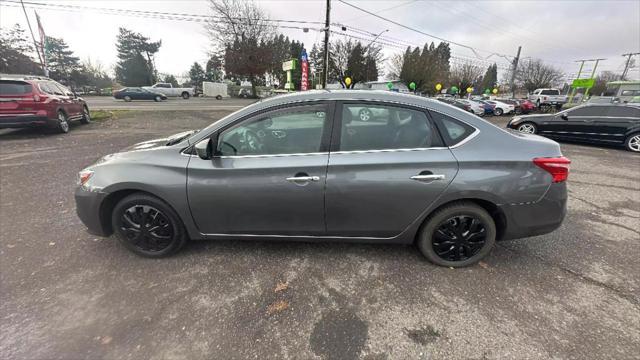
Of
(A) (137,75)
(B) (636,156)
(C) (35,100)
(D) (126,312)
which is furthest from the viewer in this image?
(A) (137,75)

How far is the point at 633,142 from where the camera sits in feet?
28.1

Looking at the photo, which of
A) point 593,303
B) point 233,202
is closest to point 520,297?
point 593,303

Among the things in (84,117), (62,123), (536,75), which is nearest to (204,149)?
(62,123)

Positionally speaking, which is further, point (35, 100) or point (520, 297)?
point (35, 100)

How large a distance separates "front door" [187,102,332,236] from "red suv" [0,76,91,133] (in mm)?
8580

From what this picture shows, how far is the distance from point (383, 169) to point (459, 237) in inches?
40.4

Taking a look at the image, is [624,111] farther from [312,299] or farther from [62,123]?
[62,123]

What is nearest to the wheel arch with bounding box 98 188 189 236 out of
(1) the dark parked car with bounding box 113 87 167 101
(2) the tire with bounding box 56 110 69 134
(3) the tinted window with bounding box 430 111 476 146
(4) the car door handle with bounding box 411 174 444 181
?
(4) the car door handle with bounding box 411 174 444 181

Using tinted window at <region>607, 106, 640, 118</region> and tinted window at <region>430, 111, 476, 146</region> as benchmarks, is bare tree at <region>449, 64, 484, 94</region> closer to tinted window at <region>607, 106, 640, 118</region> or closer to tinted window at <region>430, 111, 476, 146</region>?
tinted window at <region>607, 106, 640, 118</region>

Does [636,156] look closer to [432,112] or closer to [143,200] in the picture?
[432,112]

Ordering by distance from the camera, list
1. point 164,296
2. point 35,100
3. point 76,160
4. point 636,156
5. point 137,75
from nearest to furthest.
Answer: point 164,296 < point 76,160 < point 35,100 < point 636,156 < point 137,75

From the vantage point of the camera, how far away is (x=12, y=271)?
2512 millimetres

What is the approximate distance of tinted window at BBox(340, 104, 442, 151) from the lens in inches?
93.1

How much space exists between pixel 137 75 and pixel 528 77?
271 ft
